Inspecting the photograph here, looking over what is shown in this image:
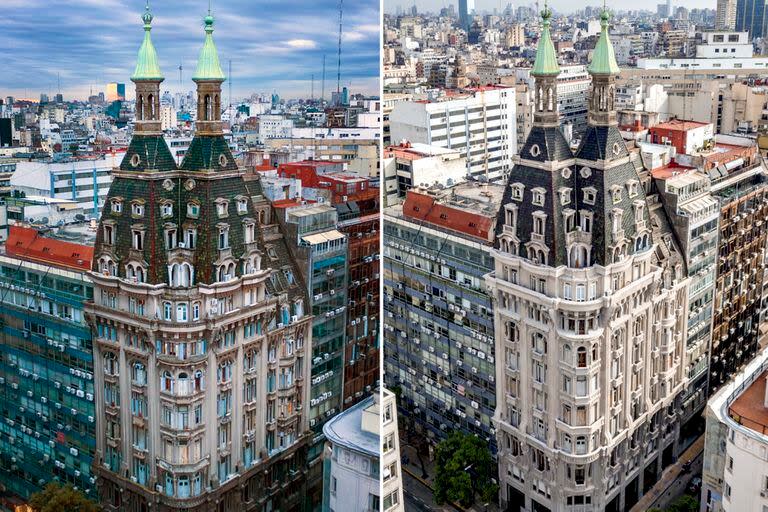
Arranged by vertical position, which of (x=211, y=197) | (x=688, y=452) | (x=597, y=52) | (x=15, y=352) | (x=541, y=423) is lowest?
(x=688, y=452)

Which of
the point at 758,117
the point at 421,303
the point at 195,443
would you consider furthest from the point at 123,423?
the point at 758,117

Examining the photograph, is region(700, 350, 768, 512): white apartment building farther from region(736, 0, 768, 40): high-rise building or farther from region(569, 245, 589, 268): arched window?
region(736, 0, 768, 40): high-rise building

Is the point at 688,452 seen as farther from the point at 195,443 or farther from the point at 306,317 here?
the point at 195,443

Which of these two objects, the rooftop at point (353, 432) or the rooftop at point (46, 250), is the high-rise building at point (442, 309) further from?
the rooftop at point (46, 250)

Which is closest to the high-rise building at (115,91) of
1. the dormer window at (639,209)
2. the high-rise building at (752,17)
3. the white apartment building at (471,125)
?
the dormer window at (639,209)

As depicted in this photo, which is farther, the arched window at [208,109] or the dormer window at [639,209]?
the dormer window at [639,209]

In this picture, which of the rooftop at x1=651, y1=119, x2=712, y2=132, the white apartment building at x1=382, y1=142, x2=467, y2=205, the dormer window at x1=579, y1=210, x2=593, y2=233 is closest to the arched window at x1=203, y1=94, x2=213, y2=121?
the dormer window at x1=579, y1=210, x2=593, y2=233
